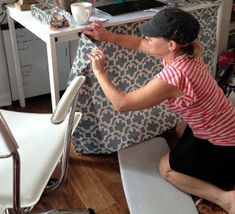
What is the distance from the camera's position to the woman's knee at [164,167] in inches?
65.5

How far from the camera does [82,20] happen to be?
5.36ft

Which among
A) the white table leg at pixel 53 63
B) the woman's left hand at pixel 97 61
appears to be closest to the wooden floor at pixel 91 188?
the white table leg at pixel 53 63

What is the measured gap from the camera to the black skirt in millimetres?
1544

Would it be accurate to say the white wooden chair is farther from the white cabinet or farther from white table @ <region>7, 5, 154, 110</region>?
the white cabinet

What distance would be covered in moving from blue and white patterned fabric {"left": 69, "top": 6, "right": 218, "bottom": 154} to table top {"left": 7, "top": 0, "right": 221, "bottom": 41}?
0.03m

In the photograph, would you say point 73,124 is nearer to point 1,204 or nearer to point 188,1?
point 1,204

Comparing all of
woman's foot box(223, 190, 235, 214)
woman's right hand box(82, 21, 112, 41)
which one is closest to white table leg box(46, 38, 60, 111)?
woman's right hand box(82, 21, 112, 41)

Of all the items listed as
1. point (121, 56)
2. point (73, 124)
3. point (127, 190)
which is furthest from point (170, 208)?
point (121, 56)

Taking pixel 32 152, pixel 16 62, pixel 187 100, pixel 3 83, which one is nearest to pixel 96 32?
pixel 187 100

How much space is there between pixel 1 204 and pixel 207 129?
874 mm

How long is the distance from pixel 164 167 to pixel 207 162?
22 centimetres

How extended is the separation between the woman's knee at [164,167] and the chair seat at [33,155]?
22.0 inches

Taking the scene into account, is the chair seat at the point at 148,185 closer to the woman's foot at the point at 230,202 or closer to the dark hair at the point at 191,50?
the woman's foot at the point at 230,202

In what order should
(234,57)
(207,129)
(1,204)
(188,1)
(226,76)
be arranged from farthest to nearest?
(234,57) < (226,76) < (188,1) < (207,129) < (1,204)
